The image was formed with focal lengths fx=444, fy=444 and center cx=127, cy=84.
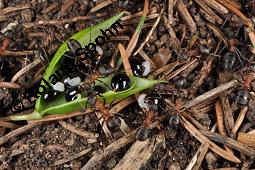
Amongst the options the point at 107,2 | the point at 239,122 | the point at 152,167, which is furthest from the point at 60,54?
the point at 239,122

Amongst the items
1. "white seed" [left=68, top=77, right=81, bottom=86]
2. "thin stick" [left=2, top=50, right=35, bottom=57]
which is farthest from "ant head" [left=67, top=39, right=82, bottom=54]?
"thin stick" [left=2, top=50, right=35, bottom=57]

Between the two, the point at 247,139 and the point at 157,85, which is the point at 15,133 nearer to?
the point at 157,85

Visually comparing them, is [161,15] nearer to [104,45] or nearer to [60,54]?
[104,45]

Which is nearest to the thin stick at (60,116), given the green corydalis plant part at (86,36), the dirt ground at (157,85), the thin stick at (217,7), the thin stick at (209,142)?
the dirt ground at (157,85)

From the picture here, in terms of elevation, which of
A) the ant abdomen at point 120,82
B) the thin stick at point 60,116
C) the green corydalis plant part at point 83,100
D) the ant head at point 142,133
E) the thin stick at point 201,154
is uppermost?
the ant abdomen at point 120,82

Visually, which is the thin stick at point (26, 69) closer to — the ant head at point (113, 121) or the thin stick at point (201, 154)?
the ant head at point (113, 121)

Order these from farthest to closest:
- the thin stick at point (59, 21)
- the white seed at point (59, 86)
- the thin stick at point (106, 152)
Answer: the thin stick at point (59, 21) → the white seed at point (59, 86) → the thin stick at point (106, 152)
